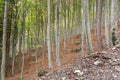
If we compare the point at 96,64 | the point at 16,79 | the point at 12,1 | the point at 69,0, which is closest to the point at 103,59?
the point at 96,64

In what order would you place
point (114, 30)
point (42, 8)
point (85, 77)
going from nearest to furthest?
point (85, 77) < point (114, 30) < point (42, 8)

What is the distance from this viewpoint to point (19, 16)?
2012 cm

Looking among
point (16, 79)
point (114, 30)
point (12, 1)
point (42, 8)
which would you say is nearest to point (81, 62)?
point (114, 30)

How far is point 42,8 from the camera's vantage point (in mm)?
21750

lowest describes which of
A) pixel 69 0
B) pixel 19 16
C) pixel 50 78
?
pixel 50 78

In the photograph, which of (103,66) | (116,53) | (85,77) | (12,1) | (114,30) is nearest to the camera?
(85,77)

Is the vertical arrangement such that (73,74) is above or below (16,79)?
above

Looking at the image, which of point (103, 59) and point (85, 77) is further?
point (103, 59)

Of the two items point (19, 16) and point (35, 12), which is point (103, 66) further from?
point (35, 12)

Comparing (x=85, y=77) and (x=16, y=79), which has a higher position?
(x=85, y=77)

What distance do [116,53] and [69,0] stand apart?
1327 cm

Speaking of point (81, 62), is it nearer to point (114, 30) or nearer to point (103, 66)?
point (103, 66)

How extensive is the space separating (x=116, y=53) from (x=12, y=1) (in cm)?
1174

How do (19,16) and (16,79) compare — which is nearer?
(16,79)
